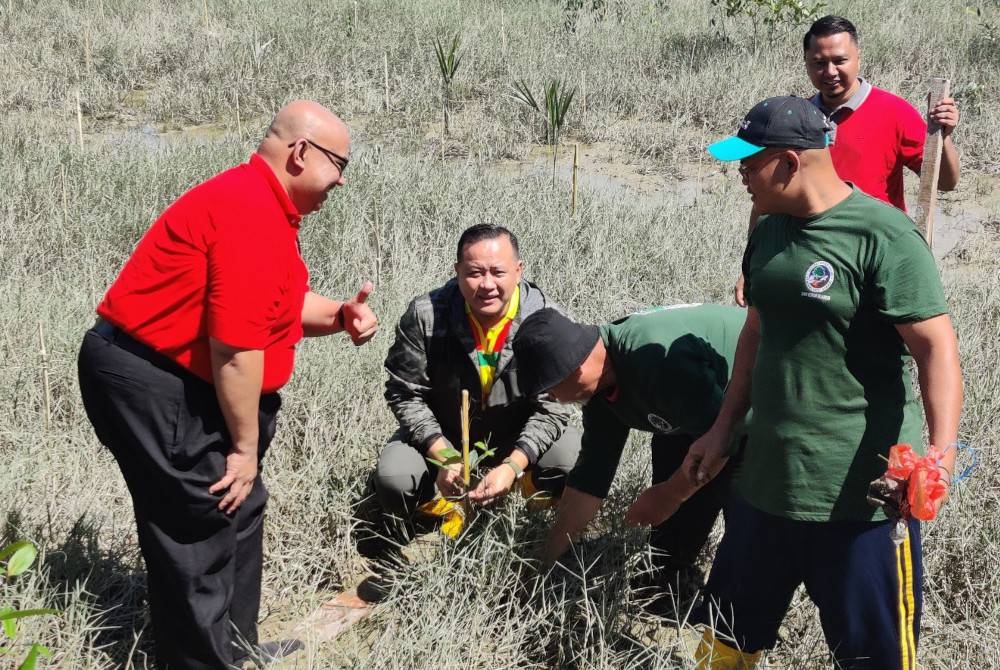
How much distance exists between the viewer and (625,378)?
8.36ft

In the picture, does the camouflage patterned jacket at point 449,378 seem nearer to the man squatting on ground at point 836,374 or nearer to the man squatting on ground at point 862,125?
the man squatting on ground at point 862,125

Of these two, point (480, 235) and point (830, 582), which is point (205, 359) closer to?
point (480, 235)

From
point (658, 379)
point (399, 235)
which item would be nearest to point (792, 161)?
point (658, 379)

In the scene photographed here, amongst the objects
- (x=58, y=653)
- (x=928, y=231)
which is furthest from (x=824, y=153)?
(x=58, y=653)

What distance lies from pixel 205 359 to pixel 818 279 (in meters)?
1.38

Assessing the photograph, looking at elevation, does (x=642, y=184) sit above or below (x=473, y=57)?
below

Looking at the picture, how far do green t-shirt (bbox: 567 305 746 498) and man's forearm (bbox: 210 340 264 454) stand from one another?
89 centimetres

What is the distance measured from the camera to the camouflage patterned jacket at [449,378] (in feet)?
10.5

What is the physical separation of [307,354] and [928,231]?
2.31m

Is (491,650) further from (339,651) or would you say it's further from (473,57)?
(473,57)

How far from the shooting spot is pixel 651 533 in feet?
10.4

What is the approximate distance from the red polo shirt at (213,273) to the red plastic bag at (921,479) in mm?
1362

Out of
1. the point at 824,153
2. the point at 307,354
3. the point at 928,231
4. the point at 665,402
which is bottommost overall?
the point at 307,354

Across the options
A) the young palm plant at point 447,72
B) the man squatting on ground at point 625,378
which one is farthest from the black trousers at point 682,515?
the young palm plant at point 447,72
